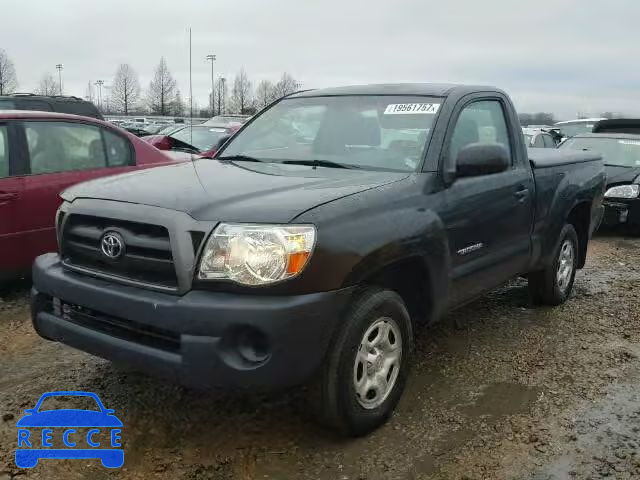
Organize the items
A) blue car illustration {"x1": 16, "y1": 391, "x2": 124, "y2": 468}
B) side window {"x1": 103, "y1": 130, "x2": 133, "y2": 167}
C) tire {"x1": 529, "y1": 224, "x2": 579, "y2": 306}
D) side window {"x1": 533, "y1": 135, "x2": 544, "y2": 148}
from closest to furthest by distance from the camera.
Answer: blue car illustration {"x1": 16, "y1": 391, "x2": 124, "y2": 468} < tire {"x1": 529, "y1": 224, "x2": 579, "y2": 306} < side window {"x1": 103, "y1": 130, "x2": 133, "y2": 167} < side window {"x1": 533, "y1": 135, "x2": 544, "y2": 148}

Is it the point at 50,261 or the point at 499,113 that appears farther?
the point at 499,113

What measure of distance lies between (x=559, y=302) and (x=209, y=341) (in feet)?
12.7

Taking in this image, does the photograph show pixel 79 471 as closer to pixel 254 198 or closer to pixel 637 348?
pixel 254 198

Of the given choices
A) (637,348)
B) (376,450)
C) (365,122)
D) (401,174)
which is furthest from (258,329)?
(637,348)

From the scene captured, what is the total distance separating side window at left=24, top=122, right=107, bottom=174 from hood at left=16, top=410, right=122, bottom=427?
265 centimetres

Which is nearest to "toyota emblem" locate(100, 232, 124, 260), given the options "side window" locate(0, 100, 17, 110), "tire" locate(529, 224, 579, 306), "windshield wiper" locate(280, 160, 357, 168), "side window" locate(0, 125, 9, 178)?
"windshield wiper" locate(280, 160, 357, 168)

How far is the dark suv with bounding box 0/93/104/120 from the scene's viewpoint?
34.1 feet

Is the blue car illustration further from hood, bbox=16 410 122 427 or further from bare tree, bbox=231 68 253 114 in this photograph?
bare tree, bbox=231 68 253 114

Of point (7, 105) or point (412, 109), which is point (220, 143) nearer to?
point (412, 109)

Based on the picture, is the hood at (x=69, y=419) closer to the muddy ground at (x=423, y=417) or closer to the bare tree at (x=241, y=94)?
the muddy ground at (x=423, y=417)

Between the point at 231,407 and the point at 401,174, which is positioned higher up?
the point at 401,174

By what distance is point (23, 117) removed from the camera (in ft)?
18.1

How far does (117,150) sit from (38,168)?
91cm

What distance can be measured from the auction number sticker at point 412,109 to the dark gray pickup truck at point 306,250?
0.04 feet
